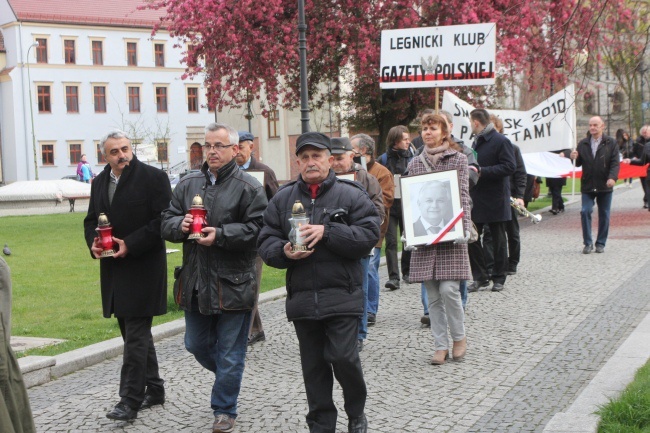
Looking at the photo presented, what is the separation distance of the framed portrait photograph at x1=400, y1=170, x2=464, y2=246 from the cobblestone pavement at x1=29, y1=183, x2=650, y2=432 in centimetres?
103

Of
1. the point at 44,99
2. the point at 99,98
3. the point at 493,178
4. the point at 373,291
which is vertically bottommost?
the point at 373,291

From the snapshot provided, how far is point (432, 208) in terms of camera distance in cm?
812

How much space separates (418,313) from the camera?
10383 millimetres

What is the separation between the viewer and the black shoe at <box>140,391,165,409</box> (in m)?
6.77

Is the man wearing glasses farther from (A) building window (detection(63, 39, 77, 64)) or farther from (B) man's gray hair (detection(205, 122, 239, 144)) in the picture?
(A) building window (detection(63, 39, 77, 64))

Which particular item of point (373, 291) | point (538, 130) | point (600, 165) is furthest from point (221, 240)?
point (538, 130)

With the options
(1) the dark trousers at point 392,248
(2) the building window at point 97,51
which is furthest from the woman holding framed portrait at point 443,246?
(2) the building window at point 97,51

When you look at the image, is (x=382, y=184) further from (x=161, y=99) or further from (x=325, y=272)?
(x=161, y=99)

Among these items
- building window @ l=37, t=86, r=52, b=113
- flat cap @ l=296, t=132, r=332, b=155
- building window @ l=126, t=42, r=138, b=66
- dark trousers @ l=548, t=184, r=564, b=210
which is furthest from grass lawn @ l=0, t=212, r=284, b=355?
building window @ l=126, t=42, r=138, b=66

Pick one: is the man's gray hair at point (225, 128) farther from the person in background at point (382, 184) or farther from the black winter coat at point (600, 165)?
the black winter coat at point (600, 165)

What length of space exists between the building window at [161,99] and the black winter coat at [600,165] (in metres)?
62.9

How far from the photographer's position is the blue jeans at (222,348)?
6.14 meters

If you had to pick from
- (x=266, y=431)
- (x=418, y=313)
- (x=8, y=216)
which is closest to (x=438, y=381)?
(x=266, y=431)

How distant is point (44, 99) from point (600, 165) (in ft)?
201
